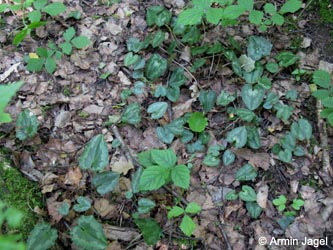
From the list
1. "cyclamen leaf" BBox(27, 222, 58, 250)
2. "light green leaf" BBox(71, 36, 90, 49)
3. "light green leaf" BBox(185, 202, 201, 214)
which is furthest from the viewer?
"light green leaf" BBox(71, 36, 90, 49)

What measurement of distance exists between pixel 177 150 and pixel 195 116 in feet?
1.02

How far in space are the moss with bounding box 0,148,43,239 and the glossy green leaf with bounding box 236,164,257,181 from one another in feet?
4.74

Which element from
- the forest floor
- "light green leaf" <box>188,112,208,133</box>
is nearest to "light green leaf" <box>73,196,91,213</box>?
the forest floor

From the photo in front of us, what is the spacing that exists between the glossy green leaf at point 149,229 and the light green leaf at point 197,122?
2.63 feet

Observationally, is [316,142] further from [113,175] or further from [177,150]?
[113,175]

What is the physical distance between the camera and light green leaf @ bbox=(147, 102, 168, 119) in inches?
117

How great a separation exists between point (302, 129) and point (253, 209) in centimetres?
76

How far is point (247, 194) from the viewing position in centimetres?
268

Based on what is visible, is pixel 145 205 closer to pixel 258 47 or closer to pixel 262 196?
pixel 262 196

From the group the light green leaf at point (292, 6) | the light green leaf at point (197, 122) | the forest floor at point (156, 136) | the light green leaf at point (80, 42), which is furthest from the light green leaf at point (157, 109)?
the light green leaf at point (292, 6)

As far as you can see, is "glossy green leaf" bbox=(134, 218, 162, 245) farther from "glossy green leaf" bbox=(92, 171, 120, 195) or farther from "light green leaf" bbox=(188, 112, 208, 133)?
"light green leaf" bbox=(188, 112, 208, 133)

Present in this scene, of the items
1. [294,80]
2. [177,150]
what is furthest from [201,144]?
[294,80]

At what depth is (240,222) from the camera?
2.64 metres

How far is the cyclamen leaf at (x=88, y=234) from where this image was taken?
2260mm
